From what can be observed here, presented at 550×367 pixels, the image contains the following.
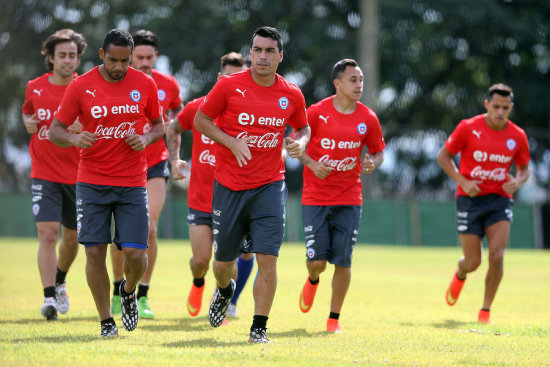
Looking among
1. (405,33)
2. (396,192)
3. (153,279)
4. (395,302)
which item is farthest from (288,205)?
(395,302)

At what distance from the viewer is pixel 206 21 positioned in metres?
34.8

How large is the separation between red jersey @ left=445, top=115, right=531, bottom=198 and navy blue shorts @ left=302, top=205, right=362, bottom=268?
6.73 feet

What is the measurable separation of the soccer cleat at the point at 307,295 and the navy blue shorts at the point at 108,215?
8.35ft

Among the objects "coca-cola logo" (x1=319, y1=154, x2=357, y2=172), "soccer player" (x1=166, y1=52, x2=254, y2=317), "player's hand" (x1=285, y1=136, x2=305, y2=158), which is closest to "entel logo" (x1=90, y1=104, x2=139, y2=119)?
"player's hand" (x1=285, y1=136, x2=305, y2=158)

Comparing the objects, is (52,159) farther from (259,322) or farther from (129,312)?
(259,322)

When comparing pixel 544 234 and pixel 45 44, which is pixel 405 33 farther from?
pixel 45 44

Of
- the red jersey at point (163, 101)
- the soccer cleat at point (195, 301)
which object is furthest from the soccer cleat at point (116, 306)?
the red jersey at point (163, 101)

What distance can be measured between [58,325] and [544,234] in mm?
23966

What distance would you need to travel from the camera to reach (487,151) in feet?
34.5

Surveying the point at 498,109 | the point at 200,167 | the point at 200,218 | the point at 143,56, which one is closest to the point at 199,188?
the point at 200,167

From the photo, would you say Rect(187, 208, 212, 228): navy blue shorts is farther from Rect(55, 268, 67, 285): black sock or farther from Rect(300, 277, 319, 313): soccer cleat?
Rect(55, 268, 67, 285): black sock

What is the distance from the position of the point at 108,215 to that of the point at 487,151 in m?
4.86

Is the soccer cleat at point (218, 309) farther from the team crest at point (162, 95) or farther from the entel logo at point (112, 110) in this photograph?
the team crest at point (162, 95)

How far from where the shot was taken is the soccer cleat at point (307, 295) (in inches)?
383
